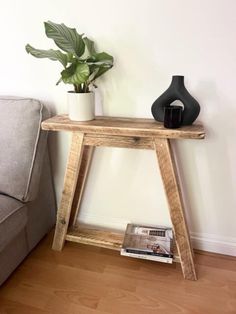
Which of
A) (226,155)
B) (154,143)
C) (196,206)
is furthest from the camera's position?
(196,206)

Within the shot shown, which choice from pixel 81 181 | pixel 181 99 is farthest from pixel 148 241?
pixel 181 99

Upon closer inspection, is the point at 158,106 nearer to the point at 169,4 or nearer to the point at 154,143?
the point at 154,143

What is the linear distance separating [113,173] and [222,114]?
2.14 feet

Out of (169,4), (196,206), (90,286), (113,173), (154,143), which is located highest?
(169,4)

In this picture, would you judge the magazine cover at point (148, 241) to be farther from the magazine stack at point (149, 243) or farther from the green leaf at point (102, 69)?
the green leaf at point (102, 69)

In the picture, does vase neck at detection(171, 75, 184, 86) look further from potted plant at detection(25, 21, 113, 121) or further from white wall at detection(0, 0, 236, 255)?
potted plant at detection(25, 21, 113, 121)

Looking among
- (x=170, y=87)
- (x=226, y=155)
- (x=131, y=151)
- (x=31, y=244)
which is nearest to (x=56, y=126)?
(x=131, y=151)

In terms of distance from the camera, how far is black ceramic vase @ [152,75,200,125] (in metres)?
1.11

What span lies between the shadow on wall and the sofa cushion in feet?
2.34

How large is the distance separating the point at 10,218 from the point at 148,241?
0.71 meters

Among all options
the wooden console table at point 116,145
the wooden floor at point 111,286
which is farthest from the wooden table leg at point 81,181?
the wooden floor at point 111,286

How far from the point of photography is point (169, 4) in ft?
3.69

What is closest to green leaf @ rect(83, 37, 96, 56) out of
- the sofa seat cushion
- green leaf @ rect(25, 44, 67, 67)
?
green leaf @ rect(25, 44, 67, 67)

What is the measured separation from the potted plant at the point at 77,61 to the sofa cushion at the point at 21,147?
0.66ft
